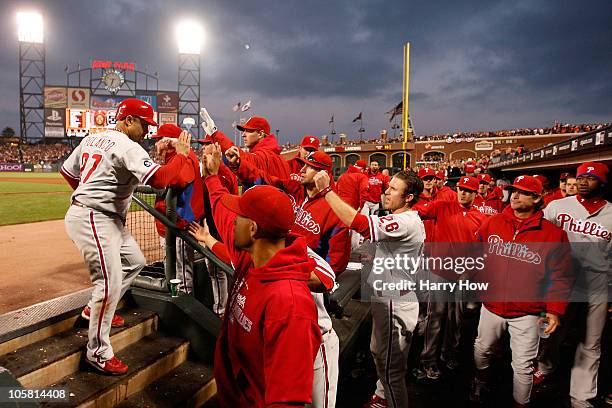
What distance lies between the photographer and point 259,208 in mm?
1458

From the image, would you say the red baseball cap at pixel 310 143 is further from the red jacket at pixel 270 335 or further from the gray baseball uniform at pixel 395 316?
the red jacket at pixel 270 335

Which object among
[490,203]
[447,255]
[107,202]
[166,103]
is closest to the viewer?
[107,202]

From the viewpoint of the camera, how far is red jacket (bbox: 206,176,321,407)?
1218 mm

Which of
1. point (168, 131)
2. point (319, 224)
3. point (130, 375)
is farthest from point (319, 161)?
point (130, 375)

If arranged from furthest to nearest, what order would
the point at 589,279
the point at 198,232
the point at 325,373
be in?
the point at 589,279
the point at 198,232
the point at 325,373

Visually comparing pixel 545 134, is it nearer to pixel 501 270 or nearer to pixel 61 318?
pixel 501 270

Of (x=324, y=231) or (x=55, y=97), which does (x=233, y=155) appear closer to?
(x=324, y=231)

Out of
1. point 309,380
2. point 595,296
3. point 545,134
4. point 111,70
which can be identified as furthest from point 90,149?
point 111,70

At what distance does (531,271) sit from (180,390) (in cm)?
299

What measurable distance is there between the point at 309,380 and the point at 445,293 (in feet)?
11.5

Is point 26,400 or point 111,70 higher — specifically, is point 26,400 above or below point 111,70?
below

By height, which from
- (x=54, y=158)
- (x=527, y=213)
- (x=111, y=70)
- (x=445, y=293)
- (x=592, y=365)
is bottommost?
(x=592, y=365)

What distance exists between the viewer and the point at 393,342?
9.78ft

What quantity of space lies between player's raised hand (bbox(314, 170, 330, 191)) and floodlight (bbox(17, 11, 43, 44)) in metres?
62.4
